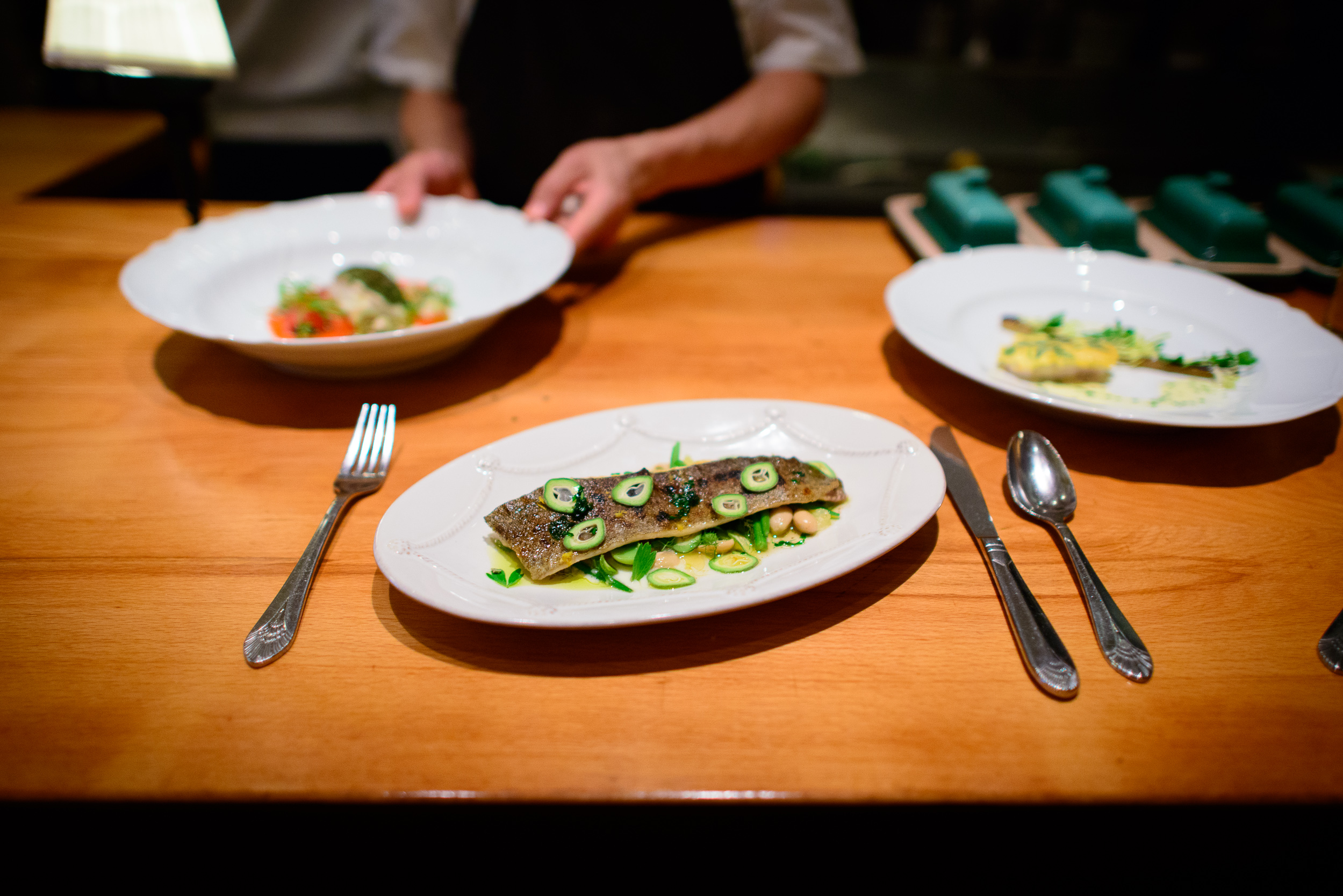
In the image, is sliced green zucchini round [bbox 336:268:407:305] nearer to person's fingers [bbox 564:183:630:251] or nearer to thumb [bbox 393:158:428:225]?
thumb [bbox 393:158:428:225]

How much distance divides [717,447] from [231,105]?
10.0 feet

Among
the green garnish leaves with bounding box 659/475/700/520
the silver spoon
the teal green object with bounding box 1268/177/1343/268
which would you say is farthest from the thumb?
the teal green object with bounding box 1268/177/1343/268

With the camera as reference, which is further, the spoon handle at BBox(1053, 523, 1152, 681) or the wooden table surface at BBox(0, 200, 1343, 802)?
the spoon handle at BBox(1053, 523, 1152, 681)

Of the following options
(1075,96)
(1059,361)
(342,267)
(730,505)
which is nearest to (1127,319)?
(1059,361)

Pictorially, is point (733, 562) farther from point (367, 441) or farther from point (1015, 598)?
point (367, 441)

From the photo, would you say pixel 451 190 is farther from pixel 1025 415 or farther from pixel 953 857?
pixel 953 857

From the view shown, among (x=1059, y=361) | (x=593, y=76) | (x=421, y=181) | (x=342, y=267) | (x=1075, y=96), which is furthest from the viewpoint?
(x=1075, y=96)

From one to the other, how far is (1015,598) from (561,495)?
613 mm

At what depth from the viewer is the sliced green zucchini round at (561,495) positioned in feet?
3.16

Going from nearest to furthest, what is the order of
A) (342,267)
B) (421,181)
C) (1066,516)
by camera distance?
(1066,516) < (342,267) < (421,181)

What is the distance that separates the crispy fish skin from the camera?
36.0 inches

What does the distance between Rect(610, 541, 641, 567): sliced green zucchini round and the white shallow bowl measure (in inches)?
23.1

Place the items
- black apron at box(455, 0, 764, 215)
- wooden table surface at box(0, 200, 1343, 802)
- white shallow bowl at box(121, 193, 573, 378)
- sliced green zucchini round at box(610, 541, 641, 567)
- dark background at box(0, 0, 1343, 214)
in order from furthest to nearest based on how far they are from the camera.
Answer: dark background at box(0, 0, 1343, 214) < black apron at box(455, 0, 764, 215) < white shallow bowl at box(121, 193, 573, 378) < sliced green zucchini round at box(610, 541, 641, 567) < wooden table surface at box(0, 200, 1343, 802)

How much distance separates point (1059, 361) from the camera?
1.33m
